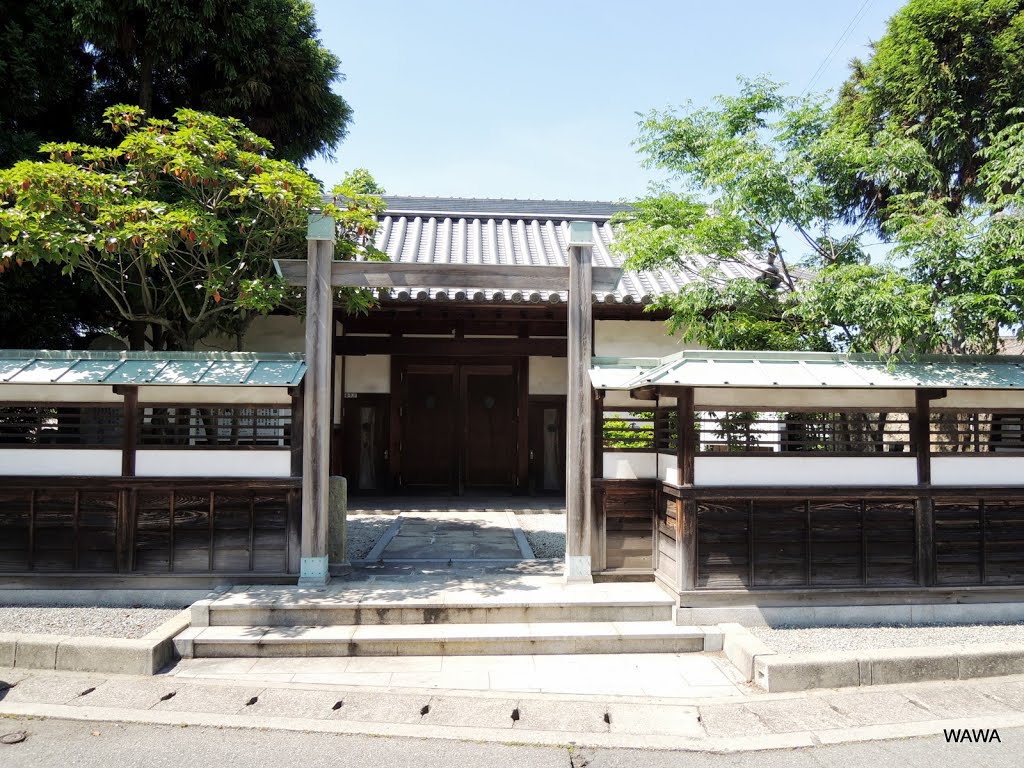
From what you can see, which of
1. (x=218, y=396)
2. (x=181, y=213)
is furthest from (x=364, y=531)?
(x=181, y=213)

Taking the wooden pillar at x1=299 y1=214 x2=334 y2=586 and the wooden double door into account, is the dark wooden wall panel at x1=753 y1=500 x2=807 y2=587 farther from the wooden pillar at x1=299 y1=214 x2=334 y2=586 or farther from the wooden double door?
the wooden double door

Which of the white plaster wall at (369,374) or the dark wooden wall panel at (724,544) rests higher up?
the white plaster wall at (369,374)

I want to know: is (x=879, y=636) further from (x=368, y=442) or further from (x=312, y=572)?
(x=368, y=442)

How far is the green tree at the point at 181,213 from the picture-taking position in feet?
21.5

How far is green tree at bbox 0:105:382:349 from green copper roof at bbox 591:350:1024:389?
420cm

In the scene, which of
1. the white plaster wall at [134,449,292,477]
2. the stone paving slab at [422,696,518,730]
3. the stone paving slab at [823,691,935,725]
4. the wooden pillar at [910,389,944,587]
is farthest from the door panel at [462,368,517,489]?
the stone paving slab at [823,691,935,725]

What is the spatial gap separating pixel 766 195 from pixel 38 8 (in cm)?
1007

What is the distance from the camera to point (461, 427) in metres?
13.6

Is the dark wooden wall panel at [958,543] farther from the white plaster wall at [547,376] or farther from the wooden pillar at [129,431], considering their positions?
the wooden pillar at [129,431]

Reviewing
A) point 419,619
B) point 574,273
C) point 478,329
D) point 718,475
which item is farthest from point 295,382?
point 478,329

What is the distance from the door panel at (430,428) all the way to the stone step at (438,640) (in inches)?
299

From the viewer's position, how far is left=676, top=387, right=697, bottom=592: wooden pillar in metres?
6.48

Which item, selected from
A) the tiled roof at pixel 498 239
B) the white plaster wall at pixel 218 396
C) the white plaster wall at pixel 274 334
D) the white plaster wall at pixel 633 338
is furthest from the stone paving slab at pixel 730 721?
the white plaster wall at pixel 274 334

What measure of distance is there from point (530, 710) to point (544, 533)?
530cm
